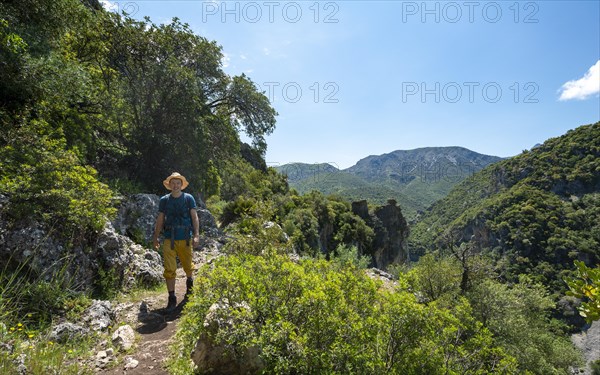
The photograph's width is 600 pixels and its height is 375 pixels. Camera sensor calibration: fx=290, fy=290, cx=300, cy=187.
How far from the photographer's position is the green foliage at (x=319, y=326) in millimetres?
2812

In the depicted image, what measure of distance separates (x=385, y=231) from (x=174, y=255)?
126ft

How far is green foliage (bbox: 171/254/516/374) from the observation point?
281 centimetres

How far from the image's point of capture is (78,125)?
863cm

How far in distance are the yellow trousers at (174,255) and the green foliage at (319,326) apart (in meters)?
2.16

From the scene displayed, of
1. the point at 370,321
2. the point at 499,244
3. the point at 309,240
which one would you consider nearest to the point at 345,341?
the point at 370,321

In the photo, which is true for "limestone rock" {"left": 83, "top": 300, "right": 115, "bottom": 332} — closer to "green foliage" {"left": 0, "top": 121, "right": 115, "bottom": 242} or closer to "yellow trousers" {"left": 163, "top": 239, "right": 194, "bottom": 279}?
"yellow trousers" {"left": 163, "top": 239, "right": 194, "bottom": 279}

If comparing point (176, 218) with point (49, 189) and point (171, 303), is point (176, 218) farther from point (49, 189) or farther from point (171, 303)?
point (49, 189)

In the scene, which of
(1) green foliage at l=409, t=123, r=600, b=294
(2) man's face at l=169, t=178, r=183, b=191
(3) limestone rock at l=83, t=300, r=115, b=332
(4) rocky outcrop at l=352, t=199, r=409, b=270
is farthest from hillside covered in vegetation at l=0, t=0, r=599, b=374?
(1) green foliage at l=409, t=123, r=600, b=294

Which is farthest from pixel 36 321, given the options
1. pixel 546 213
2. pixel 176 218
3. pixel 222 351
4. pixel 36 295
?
pixel 546 213

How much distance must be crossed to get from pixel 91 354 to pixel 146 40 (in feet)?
50.8

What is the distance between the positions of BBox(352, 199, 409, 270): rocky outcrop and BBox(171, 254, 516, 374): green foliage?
34.6m

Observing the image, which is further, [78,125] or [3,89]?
[78,125]

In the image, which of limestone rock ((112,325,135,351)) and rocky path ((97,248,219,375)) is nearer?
rocky path ((97,248,219,375))

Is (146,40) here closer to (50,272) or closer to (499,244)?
(50,272)
